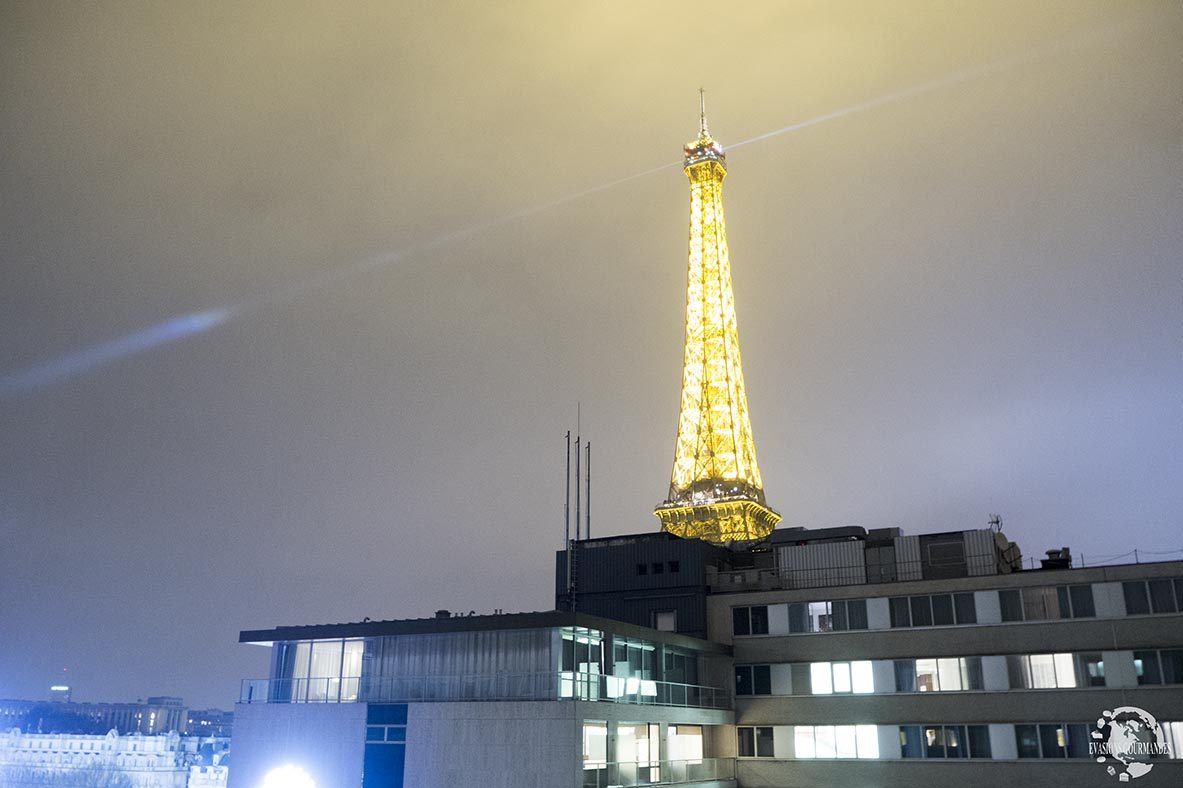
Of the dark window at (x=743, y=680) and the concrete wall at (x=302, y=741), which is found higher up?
the dark window at (x=743, y=680)

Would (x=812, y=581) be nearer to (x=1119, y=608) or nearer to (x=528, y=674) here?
(x=1119, y=608)

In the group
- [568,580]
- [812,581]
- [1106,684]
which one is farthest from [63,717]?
[1106,684]

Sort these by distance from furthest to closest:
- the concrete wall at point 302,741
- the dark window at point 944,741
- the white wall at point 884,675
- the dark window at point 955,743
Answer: the white wall at point 884,675 < the dark window at point 944,741 < the dark window at point 955,743 < the concrete wall at point 302,741

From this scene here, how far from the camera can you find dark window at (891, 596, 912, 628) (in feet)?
137

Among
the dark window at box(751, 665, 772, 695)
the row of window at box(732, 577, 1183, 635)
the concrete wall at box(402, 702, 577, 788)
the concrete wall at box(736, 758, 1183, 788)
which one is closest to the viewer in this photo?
the concrete wall at box(402, 702, 577, 788)

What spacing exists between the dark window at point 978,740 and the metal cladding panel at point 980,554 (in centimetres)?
691

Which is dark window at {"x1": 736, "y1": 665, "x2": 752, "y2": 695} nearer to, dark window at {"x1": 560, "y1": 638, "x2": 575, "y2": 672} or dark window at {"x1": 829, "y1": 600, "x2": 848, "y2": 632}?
dark window at {"x1": 829, "y1": 600, "x2": 848, "y2": 632}

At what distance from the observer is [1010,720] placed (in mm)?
38750

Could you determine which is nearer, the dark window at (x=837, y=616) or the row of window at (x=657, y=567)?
the dark window at (x=837, y=616)

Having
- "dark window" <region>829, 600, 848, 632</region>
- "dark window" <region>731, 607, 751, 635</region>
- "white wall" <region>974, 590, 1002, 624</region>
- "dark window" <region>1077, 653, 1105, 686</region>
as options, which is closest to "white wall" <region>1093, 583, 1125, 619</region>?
"dark window" <region>1077, 653, 1105, 686</region>

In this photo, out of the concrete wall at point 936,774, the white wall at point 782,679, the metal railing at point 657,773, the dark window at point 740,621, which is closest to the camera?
the metal railing at point 657,773

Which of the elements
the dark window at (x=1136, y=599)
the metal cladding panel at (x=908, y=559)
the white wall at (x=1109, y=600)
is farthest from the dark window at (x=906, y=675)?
the dark window at (x=1136, y=599)

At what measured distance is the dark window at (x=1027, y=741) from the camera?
38125 mm

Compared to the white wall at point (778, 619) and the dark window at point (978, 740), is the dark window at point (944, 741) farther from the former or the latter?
the white wall at point (778, 619)
